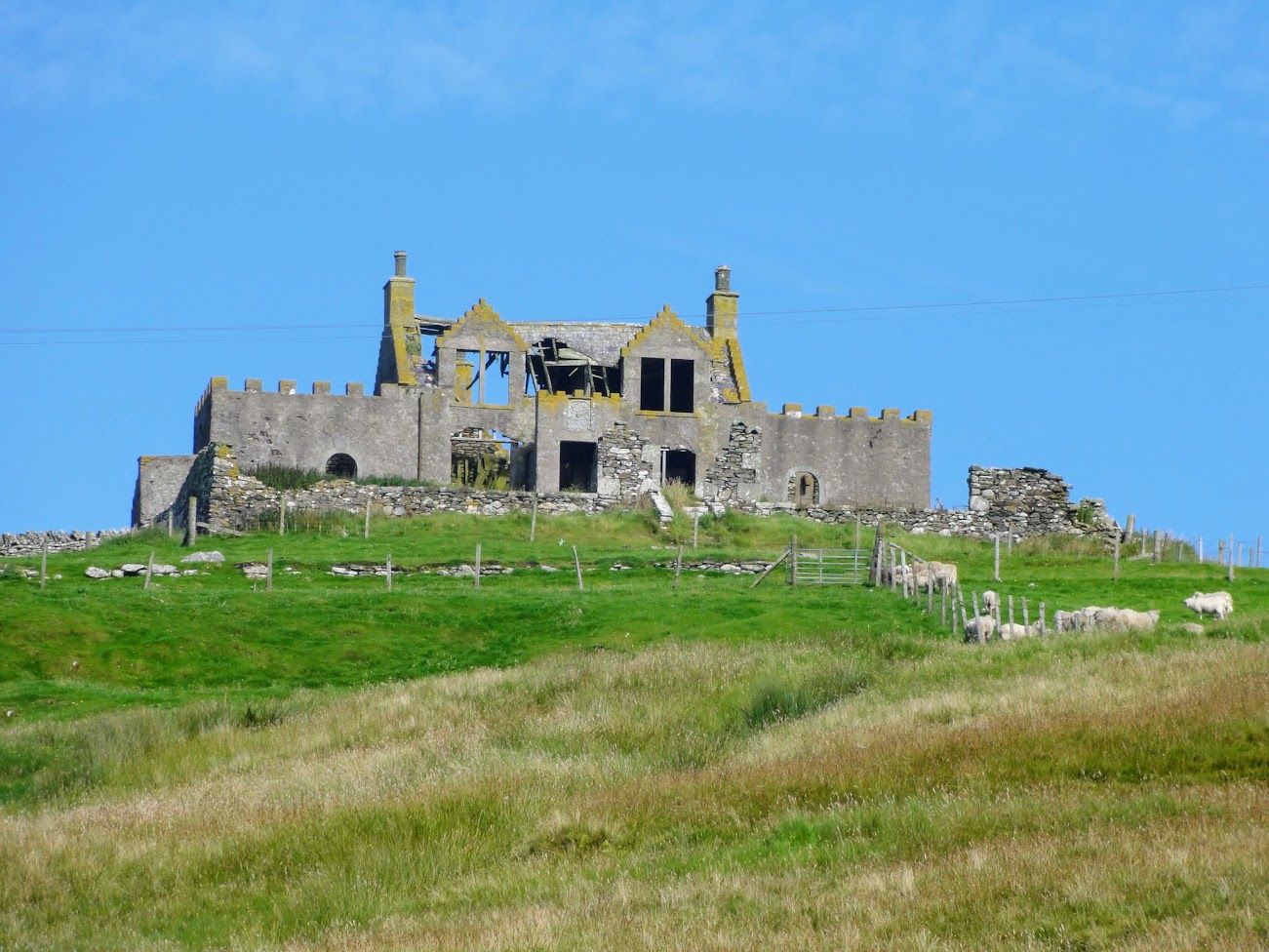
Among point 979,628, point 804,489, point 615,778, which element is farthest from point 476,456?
point 615,778

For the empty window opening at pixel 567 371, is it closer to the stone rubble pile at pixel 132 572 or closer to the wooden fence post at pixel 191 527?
the wooden fence post at pixel 191 527


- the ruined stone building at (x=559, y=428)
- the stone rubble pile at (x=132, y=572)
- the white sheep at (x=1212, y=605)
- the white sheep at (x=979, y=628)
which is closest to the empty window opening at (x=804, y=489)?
the ruined stone building at (x=559, y=428)

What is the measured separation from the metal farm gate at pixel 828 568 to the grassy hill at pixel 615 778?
501 cm

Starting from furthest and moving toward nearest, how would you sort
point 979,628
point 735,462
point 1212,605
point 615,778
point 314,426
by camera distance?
point 735,462, point 314,426, point 1212,605, point 979,628, point 615,778

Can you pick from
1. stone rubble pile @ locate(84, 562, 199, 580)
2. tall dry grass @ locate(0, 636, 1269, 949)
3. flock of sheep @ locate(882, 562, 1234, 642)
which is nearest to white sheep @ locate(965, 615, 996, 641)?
flock of sheep @ locate(882, 562, 1234, 642)

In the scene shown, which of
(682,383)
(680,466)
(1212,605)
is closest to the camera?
(1212,605)

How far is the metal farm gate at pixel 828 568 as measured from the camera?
43.1 metres

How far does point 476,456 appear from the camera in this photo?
60.2 metres

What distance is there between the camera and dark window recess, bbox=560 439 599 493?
201 feet

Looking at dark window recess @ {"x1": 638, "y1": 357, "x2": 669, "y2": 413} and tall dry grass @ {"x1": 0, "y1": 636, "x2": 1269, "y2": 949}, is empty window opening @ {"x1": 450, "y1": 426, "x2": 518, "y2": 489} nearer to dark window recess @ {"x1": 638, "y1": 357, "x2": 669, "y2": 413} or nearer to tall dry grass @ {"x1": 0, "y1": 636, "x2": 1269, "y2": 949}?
dark window recess @ {"x1": 638, "y1": 357, "x2": 669, "y2": 413}

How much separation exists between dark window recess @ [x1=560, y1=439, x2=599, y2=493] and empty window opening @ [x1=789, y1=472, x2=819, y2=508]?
6827 millimetres

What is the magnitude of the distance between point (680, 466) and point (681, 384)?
3.26m

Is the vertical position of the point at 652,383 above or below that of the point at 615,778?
above

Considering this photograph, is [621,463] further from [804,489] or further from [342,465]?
[342,465]
